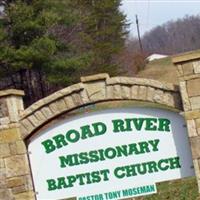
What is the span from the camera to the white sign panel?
7812mm

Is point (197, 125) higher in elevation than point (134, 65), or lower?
lower

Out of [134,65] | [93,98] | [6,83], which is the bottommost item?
[93,98]

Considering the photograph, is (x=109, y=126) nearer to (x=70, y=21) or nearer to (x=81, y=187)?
(x=81, y=187)

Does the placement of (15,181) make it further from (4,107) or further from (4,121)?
(4,107)

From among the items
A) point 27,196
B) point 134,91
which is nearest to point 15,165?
point 27,196

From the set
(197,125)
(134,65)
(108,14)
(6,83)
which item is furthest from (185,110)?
(134,65)

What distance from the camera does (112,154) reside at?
7.94 meters

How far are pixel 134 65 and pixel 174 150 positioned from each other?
5002 cm

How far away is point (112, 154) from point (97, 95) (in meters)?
0.83

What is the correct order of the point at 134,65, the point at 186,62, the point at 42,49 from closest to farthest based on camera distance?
1. the point at 186,62
2. the point at 42,49
3. the point at 134,65

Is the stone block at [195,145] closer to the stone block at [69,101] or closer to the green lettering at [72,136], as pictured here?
the green lettering at [72,136]

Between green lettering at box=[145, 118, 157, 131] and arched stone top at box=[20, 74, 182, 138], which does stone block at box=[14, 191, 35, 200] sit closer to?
arched stone top at box=[20, 74, 182, 138]

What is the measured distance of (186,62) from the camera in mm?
7594

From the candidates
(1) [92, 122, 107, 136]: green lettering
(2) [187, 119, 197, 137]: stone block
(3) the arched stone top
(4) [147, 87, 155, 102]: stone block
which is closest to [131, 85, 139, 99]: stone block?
(3) the arched stone top
